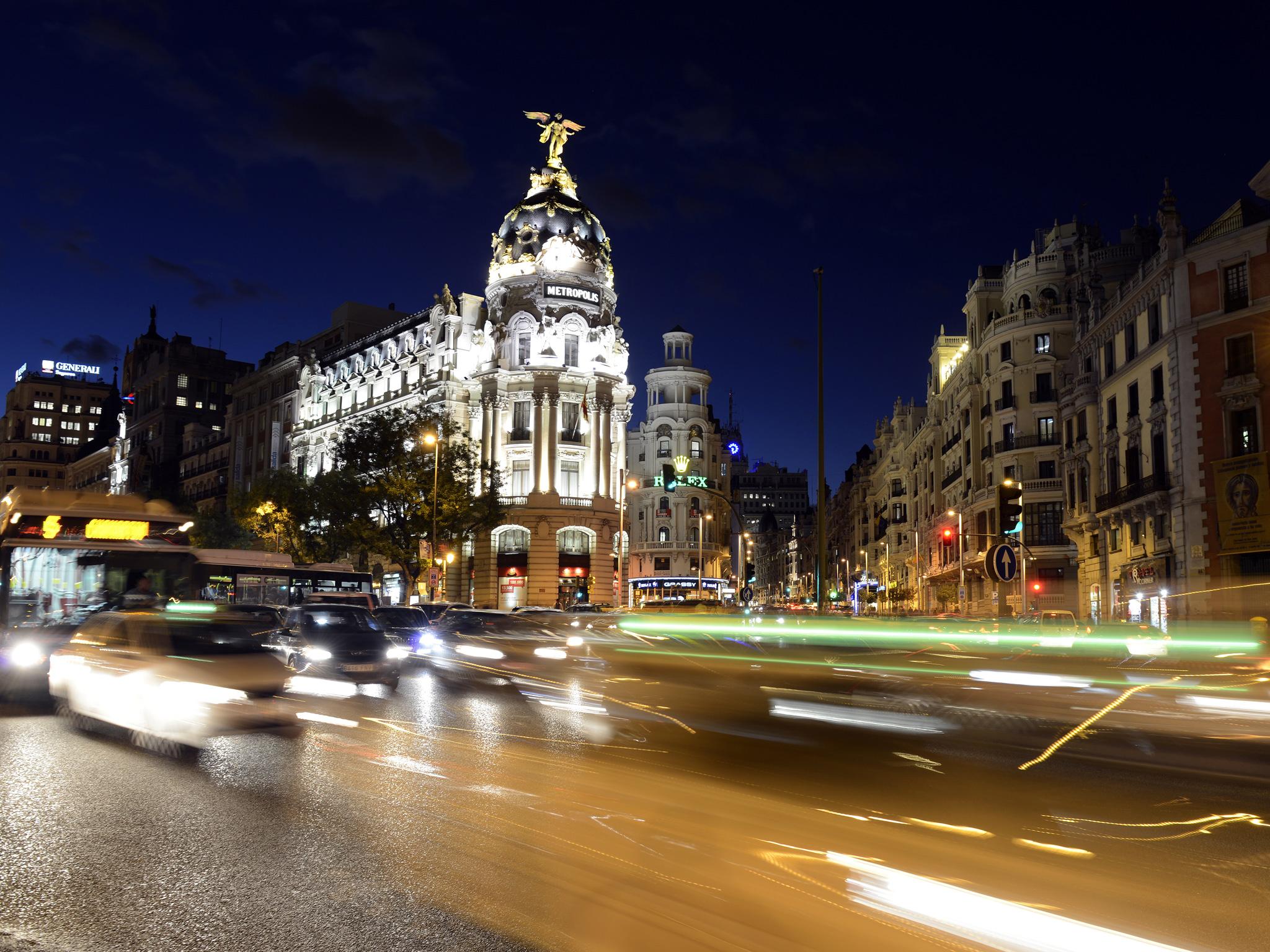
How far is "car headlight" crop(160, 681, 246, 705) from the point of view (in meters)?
11.6

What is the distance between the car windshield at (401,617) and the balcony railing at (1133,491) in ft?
88.8

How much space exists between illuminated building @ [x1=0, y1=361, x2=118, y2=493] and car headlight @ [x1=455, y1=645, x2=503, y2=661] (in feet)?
502

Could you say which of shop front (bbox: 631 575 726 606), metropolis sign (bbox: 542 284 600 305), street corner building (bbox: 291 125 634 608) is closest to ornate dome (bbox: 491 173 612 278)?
street corner building (bbox: 291 125 634 608)

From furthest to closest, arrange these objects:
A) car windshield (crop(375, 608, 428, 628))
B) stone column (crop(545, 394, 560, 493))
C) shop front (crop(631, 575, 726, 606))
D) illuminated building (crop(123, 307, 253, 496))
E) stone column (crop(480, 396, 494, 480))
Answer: illuminated building (crop(123, 307, 253, 496)) < shop front (crop(631, 575, 726, 606)) < stone column (crop(480, 396, 494, 480)) < stone column (crop(545, 394, 560, 493)) < car windshield (crop(375, 608, 428, 628))

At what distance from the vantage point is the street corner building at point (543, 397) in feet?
221

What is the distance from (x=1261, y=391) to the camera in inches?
1336

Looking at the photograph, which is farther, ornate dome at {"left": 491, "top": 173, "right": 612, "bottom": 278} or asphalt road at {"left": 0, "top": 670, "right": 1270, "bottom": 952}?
ornate dome at {"left": 491, "top": 173, "right": 612, "bottom": 278}

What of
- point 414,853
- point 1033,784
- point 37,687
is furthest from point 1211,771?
point 37,687

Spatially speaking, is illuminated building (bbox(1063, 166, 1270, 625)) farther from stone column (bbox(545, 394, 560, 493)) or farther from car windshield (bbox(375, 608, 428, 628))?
stone column (bbox(545, 394, 560, 493))

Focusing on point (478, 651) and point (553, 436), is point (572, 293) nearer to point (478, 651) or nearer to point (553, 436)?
point (553, 436)

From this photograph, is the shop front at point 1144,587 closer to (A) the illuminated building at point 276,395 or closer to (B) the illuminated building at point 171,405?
(A) the illuminated building at point 276,395

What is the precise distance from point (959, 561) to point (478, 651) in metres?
44.8

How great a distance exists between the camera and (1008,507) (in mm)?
16719

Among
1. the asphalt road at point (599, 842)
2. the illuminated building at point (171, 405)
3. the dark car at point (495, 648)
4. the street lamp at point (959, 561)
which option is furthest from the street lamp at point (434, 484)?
the illuminated building at point (171, 405)
